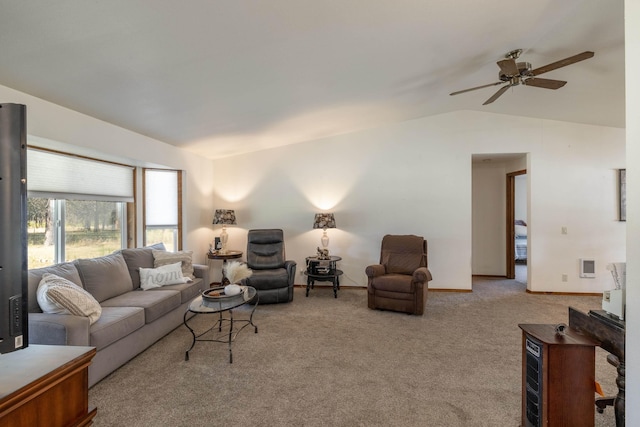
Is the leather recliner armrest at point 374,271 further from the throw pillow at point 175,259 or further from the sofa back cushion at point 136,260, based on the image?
the sofa back cushion at point 136,260

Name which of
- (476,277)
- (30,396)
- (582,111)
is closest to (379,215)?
(476,277)

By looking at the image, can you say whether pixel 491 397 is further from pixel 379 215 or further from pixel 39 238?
pixel 39 238

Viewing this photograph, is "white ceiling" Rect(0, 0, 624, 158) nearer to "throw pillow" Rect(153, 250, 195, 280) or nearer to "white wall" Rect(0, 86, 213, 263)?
"white wall" Rect(0, 86, 213, 263)

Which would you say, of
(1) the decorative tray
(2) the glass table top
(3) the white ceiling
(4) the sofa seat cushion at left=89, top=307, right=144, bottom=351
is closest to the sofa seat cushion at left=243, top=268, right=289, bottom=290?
(1) the decorative tray

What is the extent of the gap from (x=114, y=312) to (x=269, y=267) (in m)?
2.26

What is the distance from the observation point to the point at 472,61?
315 centimetres

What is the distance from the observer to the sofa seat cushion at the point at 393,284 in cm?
383

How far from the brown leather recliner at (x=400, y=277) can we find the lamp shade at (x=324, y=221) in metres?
0.89

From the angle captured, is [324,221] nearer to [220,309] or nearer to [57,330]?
[220,309]

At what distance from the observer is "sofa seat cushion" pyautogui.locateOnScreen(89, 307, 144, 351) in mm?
2283

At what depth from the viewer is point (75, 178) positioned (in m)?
3.52

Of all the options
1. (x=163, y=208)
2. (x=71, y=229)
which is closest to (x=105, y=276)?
(x=71, y=229)

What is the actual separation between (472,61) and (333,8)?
6.29ft

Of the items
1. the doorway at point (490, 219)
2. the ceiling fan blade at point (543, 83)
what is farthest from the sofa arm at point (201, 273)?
the doorway at point (490, 219)
